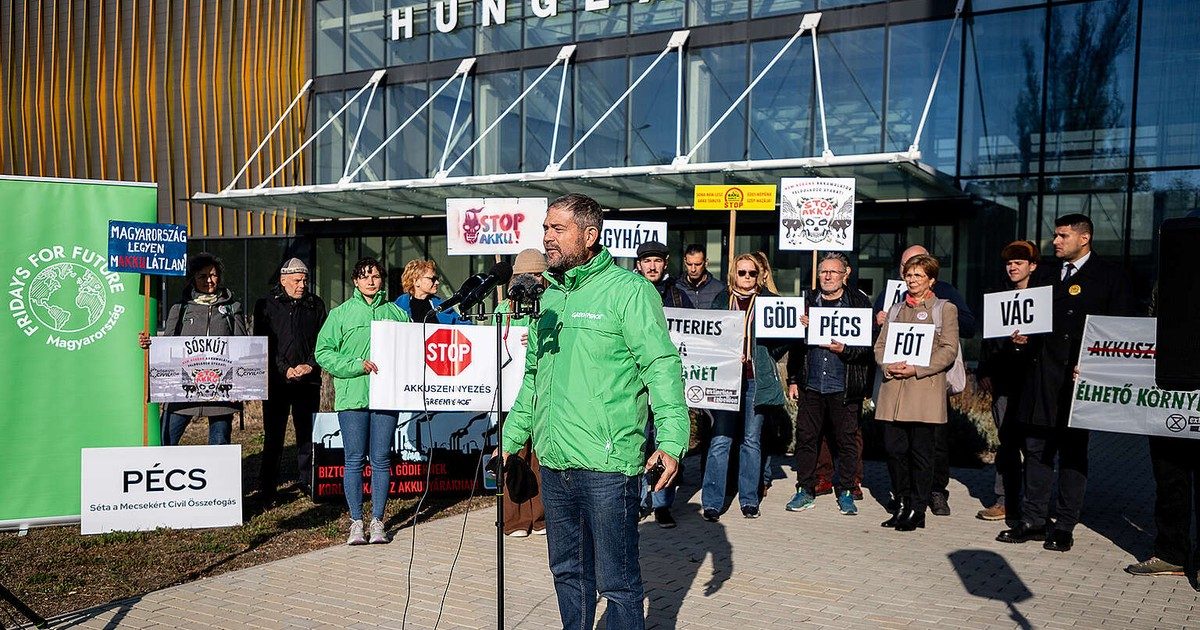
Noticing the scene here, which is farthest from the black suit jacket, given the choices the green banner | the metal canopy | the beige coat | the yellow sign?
the metal canopy

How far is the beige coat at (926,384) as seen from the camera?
327 inches

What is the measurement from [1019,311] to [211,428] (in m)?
6.65

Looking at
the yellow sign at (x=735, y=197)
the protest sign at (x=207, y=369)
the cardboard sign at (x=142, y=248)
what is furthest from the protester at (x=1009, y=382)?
the cardboard sign at (x=142, y=248)

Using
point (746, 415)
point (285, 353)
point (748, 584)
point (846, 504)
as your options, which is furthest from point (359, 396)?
point (846, 504)

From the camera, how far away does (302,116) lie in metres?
28.2

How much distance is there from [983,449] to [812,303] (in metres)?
4.33

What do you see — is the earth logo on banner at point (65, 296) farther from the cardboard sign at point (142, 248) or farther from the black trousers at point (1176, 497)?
the black trousers at point (1176, 497)

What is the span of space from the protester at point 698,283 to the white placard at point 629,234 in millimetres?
2432

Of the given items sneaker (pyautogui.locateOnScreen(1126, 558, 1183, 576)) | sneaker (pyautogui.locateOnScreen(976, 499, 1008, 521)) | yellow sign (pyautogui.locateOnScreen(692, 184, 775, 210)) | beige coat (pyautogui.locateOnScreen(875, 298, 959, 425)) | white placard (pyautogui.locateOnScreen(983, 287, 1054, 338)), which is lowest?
sneaker (pyautogui.locateOnScreen(976, 499, 1008, 521))

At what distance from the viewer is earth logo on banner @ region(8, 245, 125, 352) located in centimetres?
798

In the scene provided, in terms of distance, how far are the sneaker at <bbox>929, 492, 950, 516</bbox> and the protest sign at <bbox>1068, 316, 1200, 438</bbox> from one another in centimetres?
190

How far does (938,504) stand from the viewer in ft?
29.9

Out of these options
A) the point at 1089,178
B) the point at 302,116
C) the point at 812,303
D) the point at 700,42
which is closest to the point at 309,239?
the point at 302,116

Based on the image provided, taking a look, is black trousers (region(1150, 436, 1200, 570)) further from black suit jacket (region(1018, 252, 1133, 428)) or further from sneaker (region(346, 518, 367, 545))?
sneaker (region(346, 518, 367, 545))
